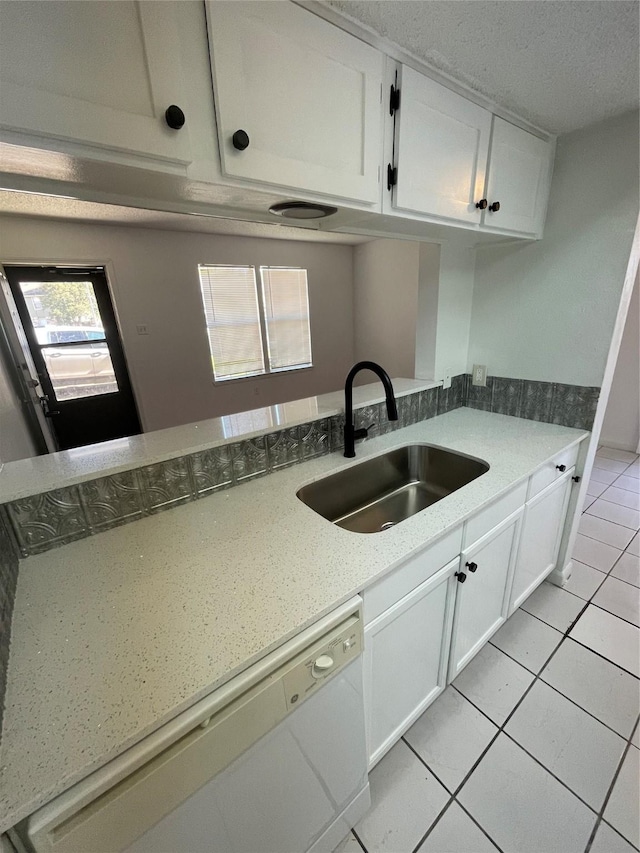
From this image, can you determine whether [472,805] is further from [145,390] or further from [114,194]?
[145,390]

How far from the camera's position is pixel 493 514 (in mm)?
1219

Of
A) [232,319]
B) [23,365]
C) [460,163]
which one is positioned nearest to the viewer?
[460,163]

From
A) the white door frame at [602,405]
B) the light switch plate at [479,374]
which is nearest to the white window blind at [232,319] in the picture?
the light switch plate at [479,374]

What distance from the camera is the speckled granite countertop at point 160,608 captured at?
53 centimetres

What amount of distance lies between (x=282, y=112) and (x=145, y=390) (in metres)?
3.73

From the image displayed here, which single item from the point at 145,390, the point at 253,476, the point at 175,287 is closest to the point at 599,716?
the point at 253,476

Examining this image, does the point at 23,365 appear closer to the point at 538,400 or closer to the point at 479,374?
the point at 479,374

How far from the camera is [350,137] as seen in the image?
0.93m

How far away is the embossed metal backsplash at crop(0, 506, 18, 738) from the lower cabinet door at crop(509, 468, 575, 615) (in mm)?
1633

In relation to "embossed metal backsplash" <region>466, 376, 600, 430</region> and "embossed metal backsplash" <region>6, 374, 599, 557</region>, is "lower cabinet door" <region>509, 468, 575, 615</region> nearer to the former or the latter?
"embossed metal backsplash" <region>466, 376, 600, 430</region>

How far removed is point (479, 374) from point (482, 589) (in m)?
1.19

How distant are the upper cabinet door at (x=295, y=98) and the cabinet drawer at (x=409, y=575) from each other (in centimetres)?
104

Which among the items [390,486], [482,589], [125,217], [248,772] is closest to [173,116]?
[248,772]

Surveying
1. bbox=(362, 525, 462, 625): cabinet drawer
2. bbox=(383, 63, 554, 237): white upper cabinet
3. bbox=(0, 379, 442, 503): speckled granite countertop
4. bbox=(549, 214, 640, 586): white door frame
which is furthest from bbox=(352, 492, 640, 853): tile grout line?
bbox=(383, 63, 554, 237): white upper cabinet
